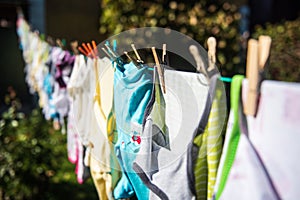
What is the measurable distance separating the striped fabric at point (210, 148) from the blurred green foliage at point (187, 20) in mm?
3581

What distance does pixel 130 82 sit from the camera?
1471mm

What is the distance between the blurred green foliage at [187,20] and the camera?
4840mm

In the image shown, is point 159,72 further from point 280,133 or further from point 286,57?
point 286,57

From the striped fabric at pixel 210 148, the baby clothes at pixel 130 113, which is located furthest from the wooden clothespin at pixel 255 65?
the baby clothes at pixel 130 113

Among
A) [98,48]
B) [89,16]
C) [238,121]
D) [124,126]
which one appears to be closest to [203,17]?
[89,16]

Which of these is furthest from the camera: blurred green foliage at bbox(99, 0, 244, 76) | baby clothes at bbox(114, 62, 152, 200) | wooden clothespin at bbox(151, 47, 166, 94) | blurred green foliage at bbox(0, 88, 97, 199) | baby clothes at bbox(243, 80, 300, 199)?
blurred green foliage at bbox(99, 0, 244, 76)

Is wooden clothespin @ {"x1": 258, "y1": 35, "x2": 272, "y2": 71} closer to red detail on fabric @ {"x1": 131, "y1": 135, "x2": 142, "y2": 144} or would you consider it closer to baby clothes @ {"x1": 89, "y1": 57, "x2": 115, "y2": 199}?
red detail on fabric @ {"x1": 131, "y1": 135, "x2": 142, "y2": 144}

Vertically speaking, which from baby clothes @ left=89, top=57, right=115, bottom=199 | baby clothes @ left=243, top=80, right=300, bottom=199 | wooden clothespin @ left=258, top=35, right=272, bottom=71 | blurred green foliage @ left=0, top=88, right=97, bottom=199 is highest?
wooden clothespin @ left=258, top=35, right=272, bottom=71

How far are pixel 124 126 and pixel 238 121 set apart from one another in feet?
1.98

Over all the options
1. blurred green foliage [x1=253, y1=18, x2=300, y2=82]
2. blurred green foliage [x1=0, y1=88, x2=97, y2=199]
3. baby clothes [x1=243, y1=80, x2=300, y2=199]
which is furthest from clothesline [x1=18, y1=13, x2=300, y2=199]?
blurred green foliage [x1=253, y1=18, x2=300, y2=82]

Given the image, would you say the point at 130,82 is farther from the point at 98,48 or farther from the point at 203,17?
the point at 203,17

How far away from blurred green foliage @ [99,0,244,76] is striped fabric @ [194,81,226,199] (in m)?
3.58

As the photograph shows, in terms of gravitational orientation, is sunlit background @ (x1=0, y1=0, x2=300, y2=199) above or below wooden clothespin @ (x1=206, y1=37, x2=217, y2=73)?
below

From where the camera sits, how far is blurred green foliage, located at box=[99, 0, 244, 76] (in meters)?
4.84
